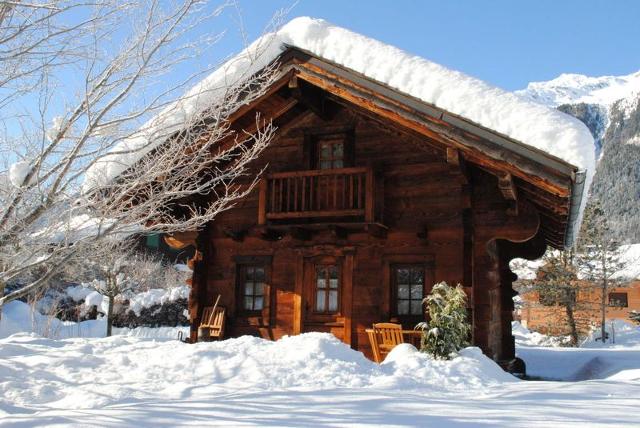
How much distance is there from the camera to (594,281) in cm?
2728

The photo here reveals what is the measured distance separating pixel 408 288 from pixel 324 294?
62.9 inches

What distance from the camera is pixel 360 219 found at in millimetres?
10547

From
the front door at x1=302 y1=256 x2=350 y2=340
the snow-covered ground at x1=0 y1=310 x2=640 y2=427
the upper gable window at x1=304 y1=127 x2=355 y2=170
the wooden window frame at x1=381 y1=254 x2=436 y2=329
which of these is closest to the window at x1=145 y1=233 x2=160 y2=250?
the upper gable window at x1=304 y1=127 x2=355 y2=170

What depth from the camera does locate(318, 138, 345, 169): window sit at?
11.5 m

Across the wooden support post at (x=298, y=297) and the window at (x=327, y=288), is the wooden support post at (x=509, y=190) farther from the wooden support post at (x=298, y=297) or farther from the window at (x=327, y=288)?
the wooden support post at (x=298, y=297)

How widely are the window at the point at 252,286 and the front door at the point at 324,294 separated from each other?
1.00 m

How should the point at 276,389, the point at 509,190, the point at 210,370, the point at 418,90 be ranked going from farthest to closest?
the point at 509,190, the point at 418,90, the point at 210,370, the point at 276,389

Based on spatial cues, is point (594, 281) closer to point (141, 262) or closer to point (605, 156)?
point (141, 262)

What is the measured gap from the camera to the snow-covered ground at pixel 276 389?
422cm

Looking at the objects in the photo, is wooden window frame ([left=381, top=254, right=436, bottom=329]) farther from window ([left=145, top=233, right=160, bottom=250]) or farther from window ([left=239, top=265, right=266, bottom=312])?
window ([left=145, top=233, right=160, bottom=250])

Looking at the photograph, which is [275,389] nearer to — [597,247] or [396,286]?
[396,286]

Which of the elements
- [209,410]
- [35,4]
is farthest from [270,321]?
[35,4]

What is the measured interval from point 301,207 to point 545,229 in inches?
190

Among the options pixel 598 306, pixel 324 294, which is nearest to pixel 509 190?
pixel 324 294
